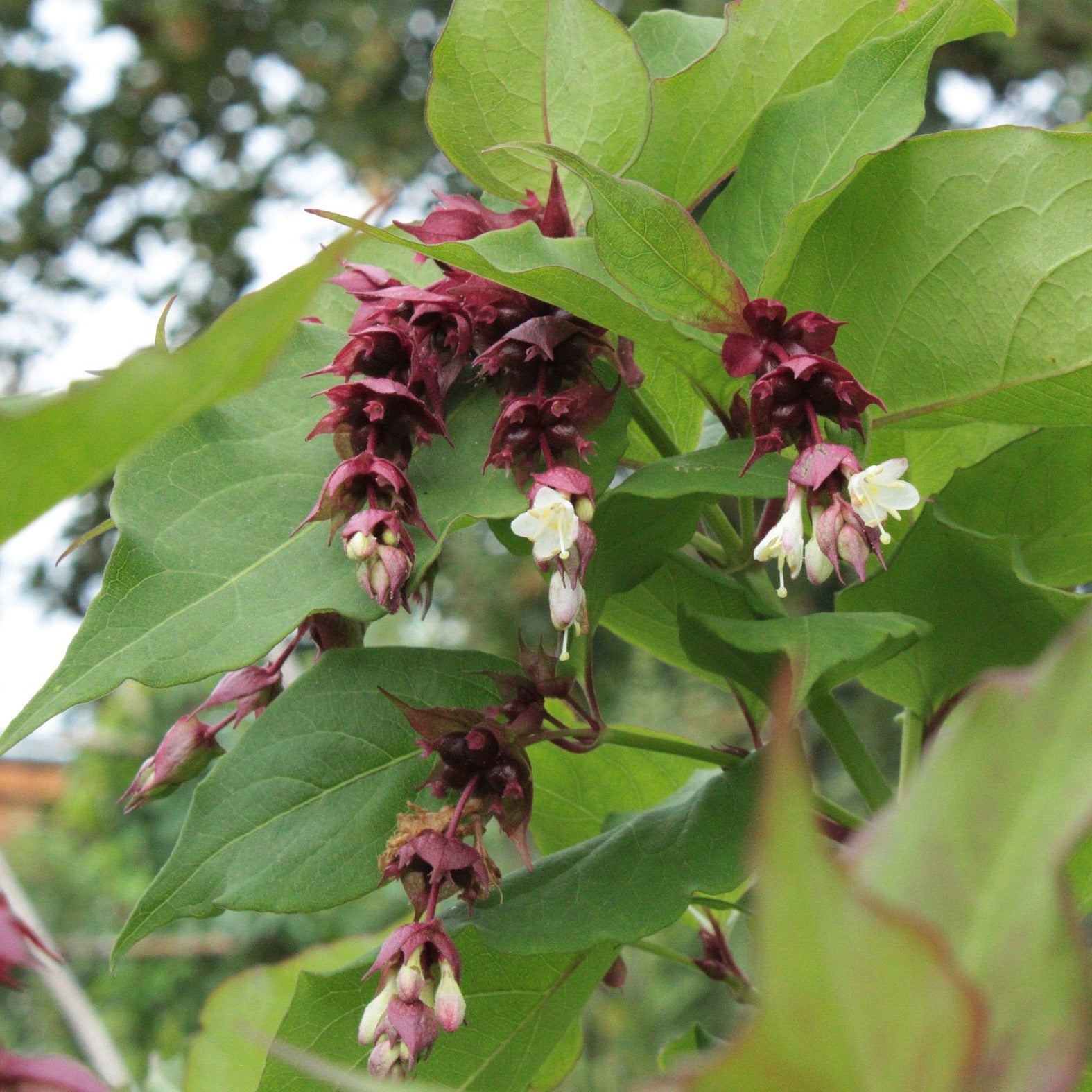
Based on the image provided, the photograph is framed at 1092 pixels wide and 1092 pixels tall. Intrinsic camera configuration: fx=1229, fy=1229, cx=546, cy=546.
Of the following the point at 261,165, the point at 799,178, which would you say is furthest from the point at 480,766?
the point at 261,165

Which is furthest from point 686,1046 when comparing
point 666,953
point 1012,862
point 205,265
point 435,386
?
point 205,265

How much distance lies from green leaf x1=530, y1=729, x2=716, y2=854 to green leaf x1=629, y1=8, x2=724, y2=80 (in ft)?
1.15

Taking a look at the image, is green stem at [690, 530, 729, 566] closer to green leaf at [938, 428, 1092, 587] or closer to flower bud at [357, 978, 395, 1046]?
green leaf at [938, 428, 1092, 587]

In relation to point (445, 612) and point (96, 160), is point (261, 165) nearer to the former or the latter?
point (96, 160)

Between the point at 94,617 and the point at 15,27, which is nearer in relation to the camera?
the point at 94,617

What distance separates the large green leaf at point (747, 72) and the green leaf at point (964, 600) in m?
0.18

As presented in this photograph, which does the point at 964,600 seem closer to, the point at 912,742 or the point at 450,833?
the point at 912,742

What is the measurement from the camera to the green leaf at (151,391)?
185mm

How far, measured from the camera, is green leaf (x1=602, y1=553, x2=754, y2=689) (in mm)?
497

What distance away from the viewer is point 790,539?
41cm

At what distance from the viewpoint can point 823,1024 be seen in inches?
6.1

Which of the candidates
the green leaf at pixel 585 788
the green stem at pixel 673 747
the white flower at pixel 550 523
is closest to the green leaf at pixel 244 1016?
the green leaf at pixel 585 788

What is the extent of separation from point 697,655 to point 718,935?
0.29m

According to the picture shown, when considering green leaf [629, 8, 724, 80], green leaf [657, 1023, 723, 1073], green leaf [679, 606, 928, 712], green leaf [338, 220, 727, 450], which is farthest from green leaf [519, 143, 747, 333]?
green leaf [657, 1023, 723, 1073]
